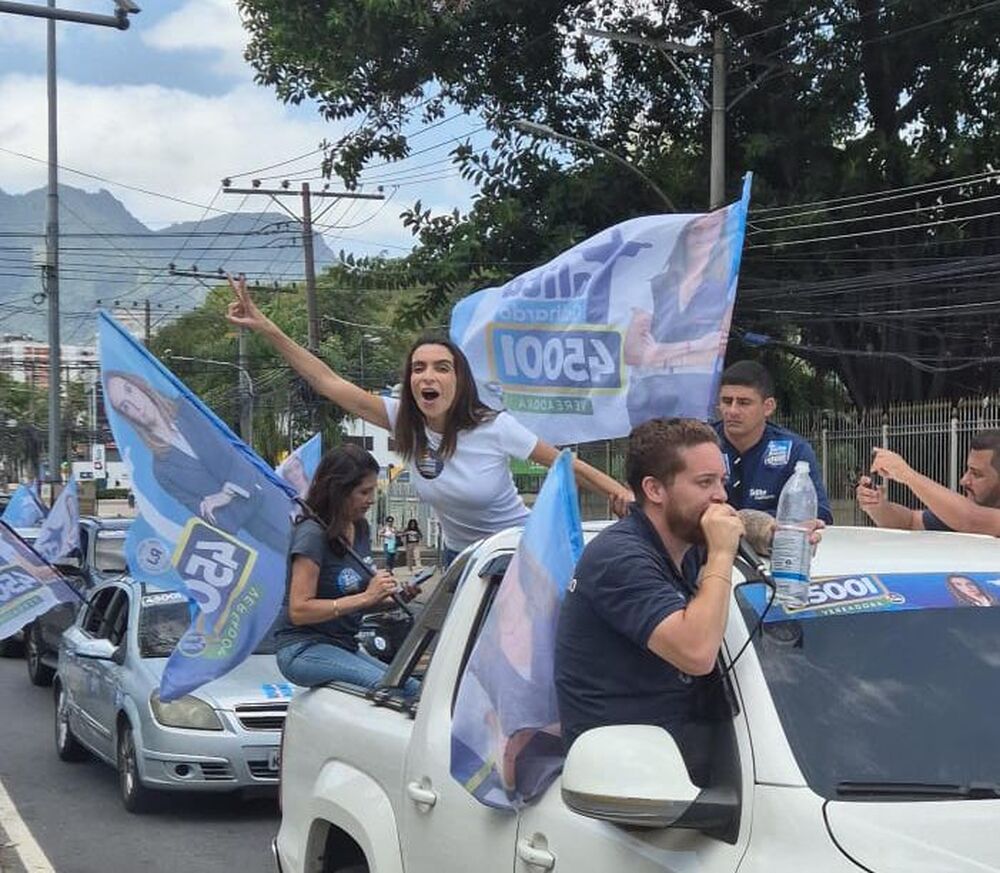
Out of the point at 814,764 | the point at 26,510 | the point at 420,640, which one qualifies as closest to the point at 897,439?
the point at 26,510

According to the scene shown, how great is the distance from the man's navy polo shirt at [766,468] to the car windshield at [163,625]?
4692 millimetres

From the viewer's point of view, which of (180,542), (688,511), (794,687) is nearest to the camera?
(794,687)

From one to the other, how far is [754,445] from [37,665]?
1181cm

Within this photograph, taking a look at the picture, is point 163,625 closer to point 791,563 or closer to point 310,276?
point 791,563

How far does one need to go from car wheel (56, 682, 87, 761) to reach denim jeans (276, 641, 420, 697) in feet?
Result: 18.7

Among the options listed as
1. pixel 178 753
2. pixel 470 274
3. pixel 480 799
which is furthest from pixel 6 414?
pixel 480 799

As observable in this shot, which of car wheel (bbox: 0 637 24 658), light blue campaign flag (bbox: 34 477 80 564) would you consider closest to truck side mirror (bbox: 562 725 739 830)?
light blue campaign flag (bbox: 34 477 80 564)

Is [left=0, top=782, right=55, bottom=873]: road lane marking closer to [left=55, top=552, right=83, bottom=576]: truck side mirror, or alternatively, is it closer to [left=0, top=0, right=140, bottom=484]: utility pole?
[left=55, top=552, right=83, bottom=576]: truck side mirror

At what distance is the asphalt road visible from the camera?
22.9ft

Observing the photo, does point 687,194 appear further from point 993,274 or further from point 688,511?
point 688,511

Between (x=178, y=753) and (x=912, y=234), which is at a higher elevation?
(x=912, y=234)

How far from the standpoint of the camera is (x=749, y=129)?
18.7 meters

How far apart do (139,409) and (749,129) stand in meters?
14.8

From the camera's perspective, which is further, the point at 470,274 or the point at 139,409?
the point at 470,274
